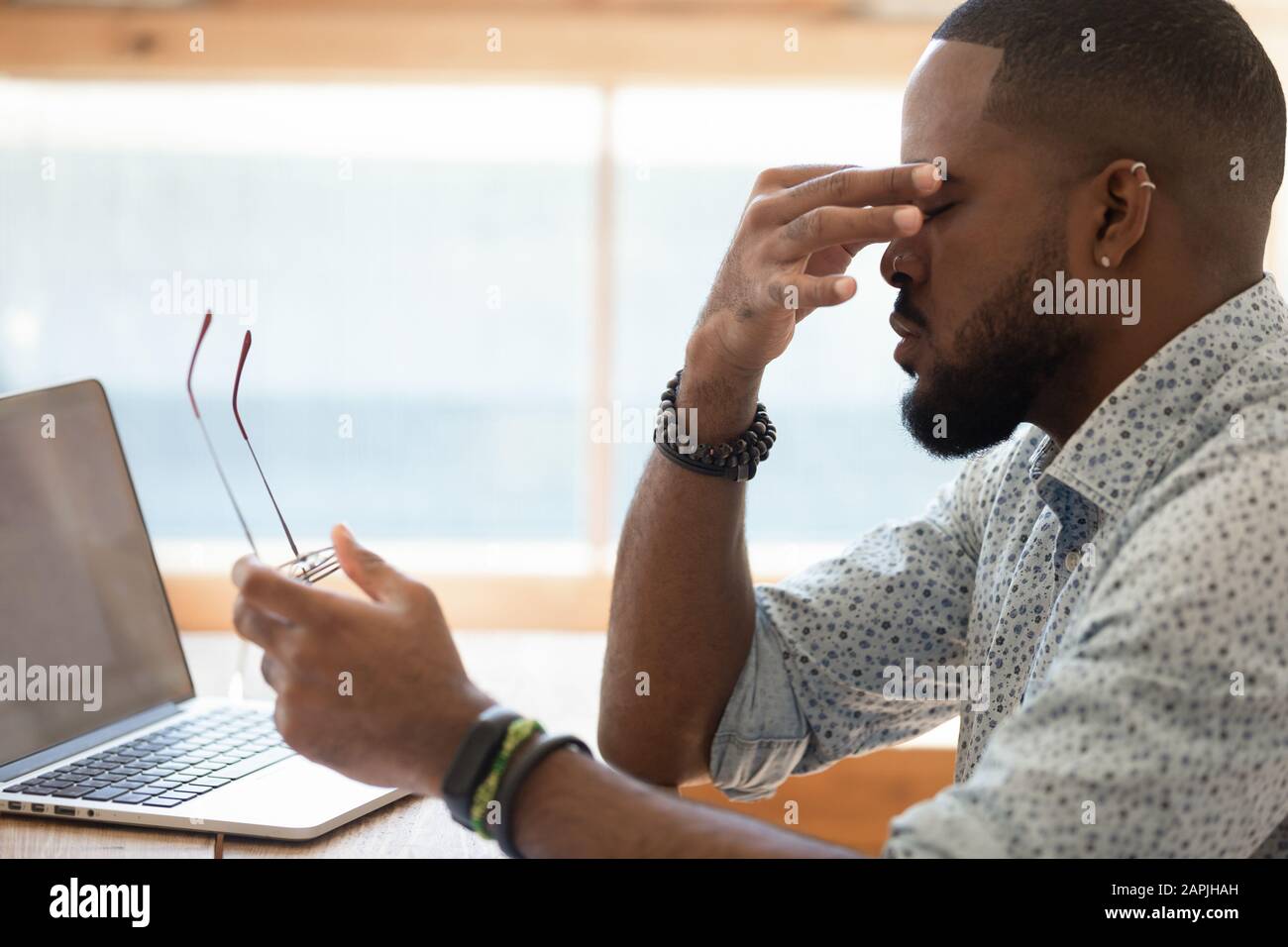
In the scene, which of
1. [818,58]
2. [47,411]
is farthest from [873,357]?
[47,411]

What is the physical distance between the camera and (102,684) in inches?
40.8

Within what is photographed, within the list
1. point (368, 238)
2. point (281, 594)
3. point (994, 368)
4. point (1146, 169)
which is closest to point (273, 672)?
point (281, 594)

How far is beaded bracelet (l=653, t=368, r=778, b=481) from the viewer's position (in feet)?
3.68

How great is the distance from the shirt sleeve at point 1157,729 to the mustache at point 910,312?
32 centimetres

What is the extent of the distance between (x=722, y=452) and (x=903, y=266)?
231 mm

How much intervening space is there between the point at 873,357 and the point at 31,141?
1544 mm

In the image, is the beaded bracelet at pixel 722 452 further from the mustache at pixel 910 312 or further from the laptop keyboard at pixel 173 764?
the laptop keyboard at pixel 173 764

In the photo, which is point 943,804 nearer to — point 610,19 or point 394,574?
point 394,574

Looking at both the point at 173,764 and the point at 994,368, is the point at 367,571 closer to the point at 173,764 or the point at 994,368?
the point at 173,764

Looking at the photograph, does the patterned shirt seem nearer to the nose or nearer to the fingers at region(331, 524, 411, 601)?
the nose

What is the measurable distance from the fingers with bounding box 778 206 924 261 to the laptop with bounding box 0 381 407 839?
1.74 feet

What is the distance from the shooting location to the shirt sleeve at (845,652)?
1112 millimetres

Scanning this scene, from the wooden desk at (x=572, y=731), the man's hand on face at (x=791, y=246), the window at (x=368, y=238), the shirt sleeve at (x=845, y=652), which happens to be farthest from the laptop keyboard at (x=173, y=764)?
the window at (x=368, y=238)

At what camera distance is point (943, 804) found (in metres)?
0.68
